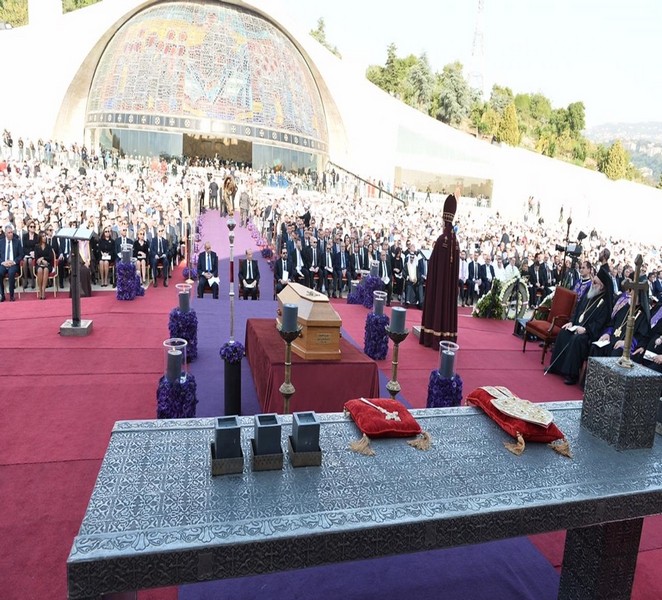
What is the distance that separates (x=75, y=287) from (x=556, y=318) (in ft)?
22.1

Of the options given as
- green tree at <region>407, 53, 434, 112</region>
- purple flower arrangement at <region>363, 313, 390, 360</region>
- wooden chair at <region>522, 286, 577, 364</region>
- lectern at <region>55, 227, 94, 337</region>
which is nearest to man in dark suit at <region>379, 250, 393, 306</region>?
wooden chair at <region>522, 286, 577, 364</region>

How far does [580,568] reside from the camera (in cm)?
280

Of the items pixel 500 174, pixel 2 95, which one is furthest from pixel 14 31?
pixel 500 174

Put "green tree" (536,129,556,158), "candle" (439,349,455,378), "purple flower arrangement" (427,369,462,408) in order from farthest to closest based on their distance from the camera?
"green tree" (536,129,556,158)
"purple flower arrangement" (427,369,462,408)
"candle" (439,349,455,378)

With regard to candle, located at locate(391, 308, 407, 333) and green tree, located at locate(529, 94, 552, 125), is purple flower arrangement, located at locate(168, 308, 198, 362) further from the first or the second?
green tree, located at locate(529, 94, 552, 125)

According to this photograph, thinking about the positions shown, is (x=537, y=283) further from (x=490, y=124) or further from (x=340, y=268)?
A: (x=490, y=124)

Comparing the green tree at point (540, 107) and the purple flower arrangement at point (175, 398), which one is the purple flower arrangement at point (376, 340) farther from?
the green tree at point (540, 107)

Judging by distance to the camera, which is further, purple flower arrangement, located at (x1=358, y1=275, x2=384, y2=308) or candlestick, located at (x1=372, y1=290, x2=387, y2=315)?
purple flower arrangement, located at (x1=358, y1=275, x2=384, y2=308)

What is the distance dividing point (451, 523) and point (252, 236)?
59.2ft

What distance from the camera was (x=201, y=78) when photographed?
3844cm

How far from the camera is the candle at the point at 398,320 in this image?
4.27 m

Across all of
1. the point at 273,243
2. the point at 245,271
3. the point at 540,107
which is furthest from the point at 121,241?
the point at 540,107

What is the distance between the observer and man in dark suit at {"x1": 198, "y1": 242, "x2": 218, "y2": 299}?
412 inches

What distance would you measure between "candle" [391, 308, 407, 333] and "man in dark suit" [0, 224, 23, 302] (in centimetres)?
879
